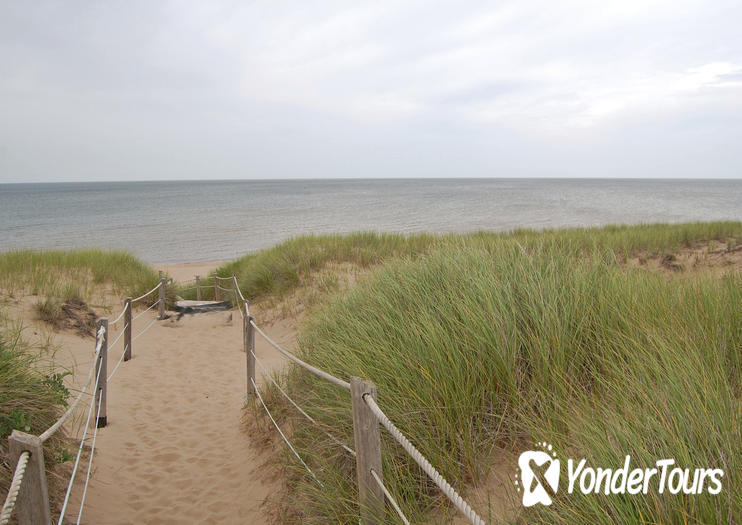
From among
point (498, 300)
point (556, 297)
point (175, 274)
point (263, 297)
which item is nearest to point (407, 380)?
point (498, 300)

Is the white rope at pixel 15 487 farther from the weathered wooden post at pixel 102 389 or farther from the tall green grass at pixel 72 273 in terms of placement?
the tall green grass at pixel 72 273

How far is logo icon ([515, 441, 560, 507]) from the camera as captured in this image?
188 centimetres

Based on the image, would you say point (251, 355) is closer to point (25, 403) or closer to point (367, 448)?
point (25, 403)

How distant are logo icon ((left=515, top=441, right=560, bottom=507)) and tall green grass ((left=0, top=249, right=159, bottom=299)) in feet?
30.5

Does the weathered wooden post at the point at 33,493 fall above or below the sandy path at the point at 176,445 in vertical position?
above

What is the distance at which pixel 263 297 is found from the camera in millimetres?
11258

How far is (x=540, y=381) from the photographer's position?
287cm

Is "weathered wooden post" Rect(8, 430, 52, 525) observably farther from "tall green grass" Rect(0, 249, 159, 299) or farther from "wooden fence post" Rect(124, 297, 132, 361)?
"tall green grass" Rect(0, 249, 159, 299)

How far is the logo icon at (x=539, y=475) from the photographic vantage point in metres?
1.88

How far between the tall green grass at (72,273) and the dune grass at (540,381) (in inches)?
286

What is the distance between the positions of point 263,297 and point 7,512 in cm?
977

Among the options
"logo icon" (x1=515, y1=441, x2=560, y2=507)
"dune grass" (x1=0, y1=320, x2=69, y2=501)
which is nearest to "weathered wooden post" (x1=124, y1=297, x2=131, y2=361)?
"dune grass" (x1=0, y1=320, x2=69, y2=501)

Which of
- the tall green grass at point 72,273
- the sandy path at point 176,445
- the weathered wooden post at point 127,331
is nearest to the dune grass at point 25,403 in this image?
the sandy path at point 176,445

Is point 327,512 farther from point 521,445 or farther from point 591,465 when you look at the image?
point 591,465
